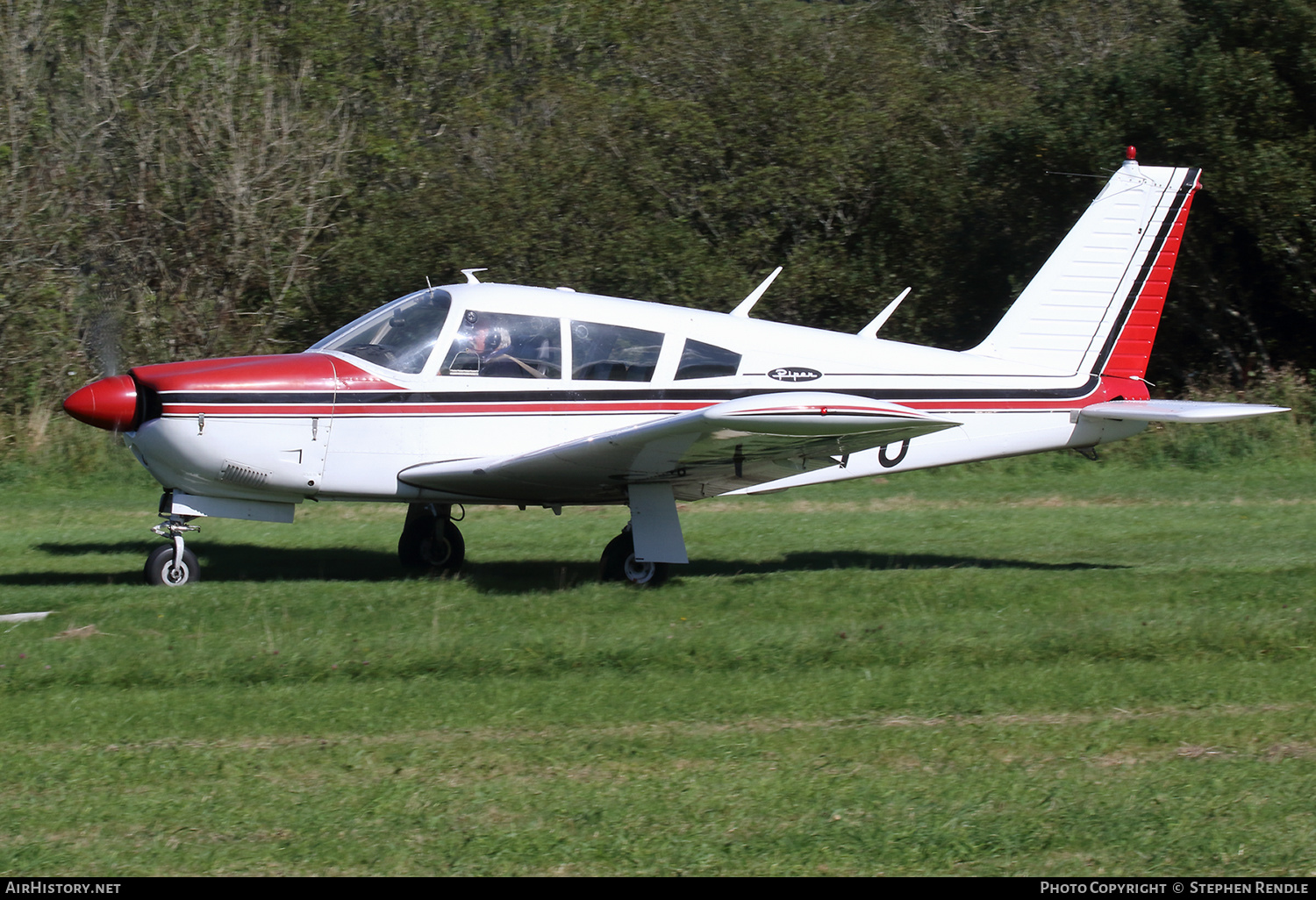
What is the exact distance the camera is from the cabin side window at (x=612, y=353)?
8.20 metres

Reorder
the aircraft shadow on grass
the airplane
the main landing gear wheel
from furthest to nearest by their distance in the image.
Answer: the aircraft shadow on grass → the main landing gear wheel → the airplane

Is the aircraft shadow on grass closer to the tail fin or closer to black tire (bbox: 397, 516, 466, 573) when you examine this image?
black tire (bbox: 397, 516, 466, 573)

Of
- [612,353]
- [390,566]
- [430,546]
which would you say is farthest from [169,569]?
[612,353]

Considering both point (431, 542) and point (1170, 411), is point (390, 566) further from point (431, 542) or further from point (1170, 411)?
point (1170, 411)

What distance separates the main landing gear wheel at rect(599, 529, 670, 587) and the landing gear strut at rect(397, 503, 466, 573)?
1.31m

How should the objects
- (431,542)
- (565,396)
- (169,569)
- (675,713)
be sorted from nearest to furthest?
(675,713) < (169,569) < (565,396) < (431,542)

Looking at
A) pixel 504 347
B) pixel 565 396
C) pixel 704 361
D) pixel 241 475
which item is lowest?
pixel 241 475

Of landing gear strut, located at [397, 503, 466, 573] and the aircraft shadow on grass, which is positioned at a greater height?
landing gear strut, located at [397, 503, 466, 573]

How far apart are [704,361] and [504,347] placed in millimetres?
1358

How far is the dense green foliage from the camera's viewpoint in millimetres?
15750

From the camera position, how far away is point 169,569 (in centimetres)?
807

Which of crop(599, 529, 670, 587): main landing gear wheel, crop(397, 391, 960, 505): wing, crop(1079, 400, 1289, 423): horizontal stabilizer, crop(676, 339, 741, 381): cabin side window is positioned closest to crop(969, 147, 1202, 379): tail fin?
crop(1079, 400, 1289, 423): horizontal stabilizer

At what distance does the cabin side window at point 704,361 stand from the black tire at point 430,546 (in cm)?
224

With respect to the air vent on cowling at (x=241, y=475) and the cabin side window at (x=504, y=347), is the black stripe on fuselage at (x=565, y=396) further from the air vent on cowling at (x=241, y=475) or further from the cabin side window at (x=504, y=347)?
the air vent on cowling at (x=241, y=475)
